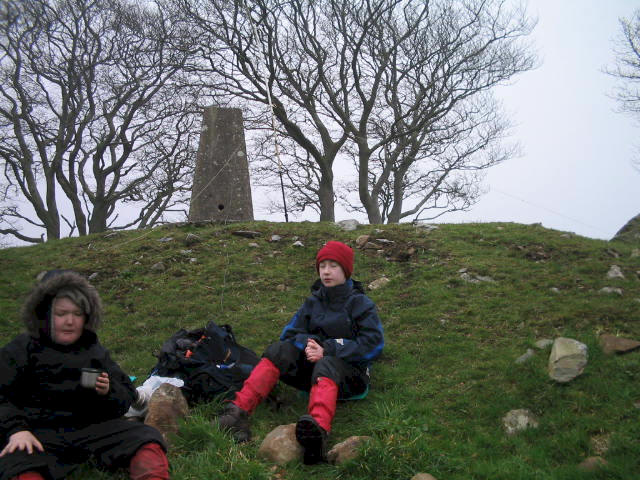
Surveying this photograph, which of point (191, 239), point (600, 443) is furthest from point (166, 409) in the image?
point (191, 239)

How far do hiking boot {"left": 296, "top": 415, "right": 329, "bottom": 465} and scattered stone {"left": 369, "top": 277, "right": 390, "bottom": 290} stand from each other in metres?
3.87

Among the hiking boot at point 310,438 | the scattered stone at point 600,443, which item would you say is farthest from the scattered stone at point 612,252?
the hiking boot at point 310,438

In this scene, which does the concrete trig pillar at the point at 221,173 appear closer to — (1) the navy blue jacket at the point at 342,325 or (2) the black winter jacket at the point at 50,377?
(1) the navy blue jacket at the point at 342,325

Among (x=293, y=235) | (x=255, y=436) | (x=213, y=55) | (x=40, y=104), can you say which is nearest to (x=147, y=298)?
(x=293, y=235)

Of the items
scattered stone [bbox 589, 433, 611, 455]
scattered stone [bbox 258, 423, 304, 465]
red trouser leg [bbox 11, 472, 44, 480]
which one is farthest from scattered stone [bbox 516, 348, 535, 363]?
red trouser leg [bbox 11, 472, 44, 480]

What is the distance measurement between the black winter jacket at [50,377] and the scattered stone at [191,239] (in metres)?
5.74

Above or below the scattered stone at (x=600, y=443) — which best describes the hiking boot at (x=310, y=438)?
above

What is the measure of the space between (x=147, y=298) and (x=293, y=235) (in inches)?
118

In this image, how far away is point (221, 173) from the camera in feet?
33.8

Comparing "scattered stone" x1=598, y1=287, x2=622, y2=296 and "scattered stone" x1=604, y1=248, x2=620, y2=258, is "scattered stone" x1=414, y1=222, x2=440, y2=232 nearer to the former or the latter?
"scattered stone" x1=604, y1=248, x2=620, y2=258

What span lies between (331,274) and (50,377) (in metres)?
2.21

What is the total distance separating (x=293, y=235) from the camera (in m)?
9.20

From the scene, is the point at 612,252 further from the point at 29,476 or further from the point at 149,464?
the point at 29,476

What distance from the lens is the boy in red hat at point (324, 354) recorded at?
3.57 meters
